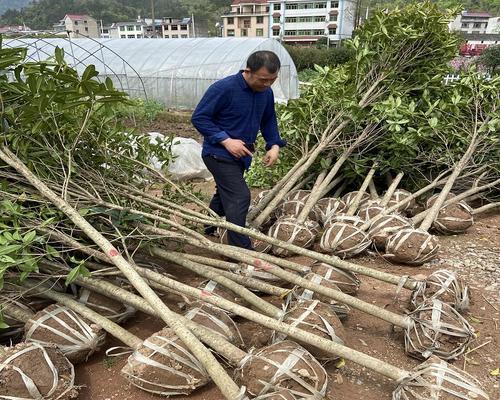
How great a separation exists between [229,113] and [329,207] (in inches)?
58.4

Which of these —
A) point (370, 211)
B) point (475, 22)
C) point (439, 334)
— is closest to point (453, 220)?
point (370, 211)

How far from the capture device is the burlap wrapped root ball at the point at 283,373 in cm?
194

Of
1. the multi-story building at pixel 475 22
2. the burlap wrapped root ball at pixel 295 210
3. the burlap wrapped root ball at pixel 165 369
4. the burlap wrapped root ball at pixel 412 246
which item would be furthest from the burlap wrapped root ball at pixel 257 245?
the multi-story building at pixel 475 22

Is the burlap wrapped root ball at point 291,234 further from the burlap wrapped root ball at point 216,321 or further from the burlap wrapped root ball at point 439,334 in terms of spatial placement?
the burlap wrapped root ball at point 439,334

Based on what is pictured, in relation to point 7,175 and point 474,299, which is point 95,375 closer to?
point 7,175

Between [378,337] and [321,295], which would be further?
[378,337]

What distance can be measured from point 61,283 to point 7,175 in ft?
2.60

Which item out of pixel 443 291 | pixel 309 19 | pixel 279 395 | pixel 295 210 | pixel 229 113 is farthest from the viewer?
pixel 309 19

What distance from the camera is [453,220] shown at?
4223mm

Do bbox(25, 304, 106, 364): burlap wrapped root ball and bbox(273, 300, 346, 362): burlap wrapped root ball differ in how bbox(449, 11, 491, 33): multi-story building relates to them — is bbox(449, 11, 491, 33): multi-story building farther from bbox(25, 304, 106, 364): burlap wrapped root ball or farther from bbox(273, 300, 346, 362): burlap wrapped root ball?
bbox(25, 304, 106, 364): burlap wrapped root ball

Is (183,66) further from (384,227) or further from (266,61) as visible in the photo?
(384,227)

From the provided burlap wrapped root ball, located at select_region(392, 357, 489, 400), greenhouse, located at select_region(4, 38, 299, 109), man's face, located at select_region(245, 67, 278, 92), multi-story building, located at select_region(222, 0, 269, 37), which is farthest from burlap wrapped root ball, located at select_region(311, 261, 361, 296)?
multi-story building, located at select_region(222, 0, 269, 37)

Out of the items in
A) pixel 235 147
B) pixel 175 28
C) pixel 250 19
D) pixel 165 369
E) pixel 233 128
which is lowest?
pixel 165 369

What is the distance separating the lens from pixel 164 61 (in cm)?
1390
